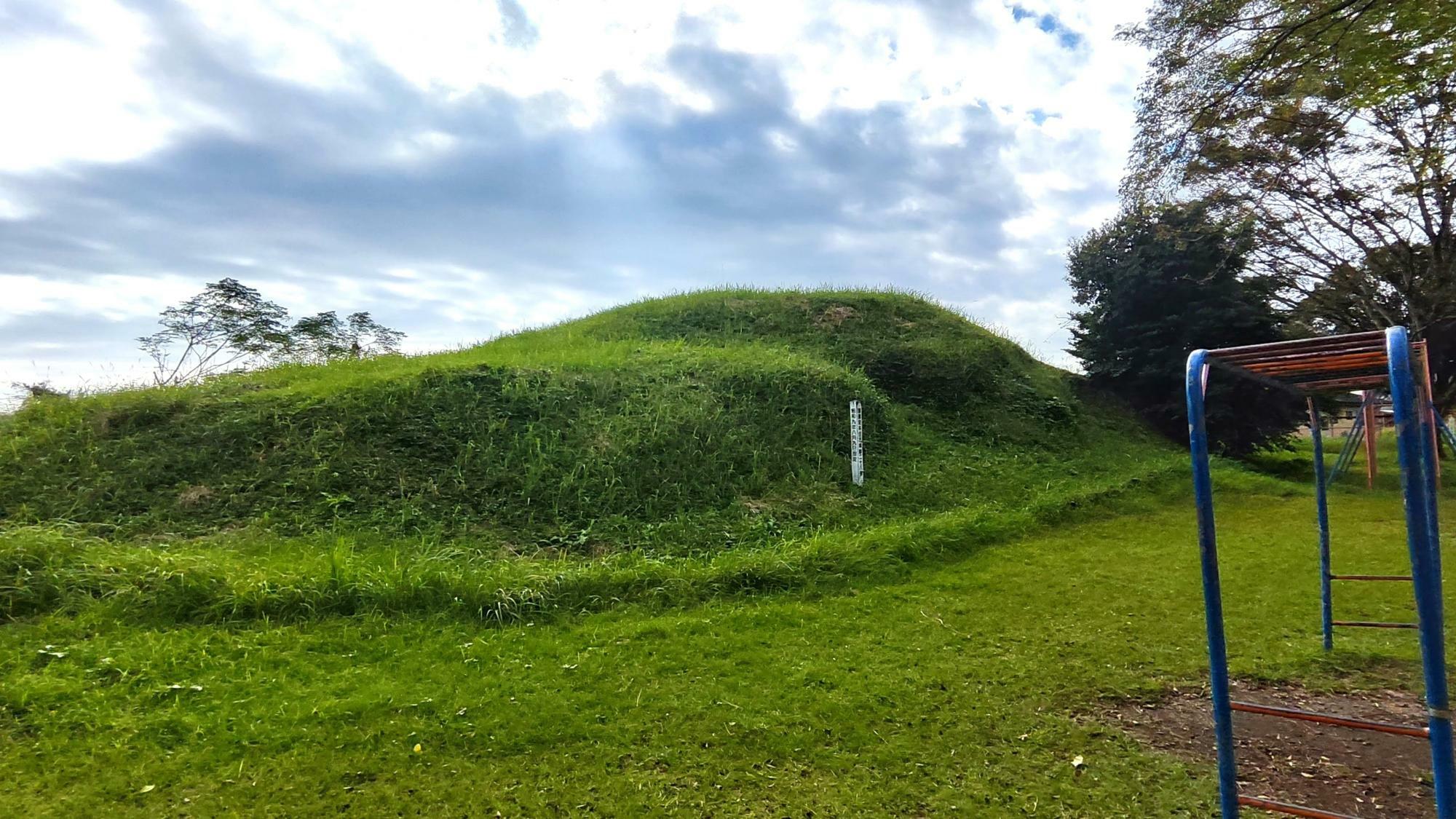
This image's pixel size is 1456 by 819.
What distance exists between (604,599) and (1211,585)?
11.5 feet

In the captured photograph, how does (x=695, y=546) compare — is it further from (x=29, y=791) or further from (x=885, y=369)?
(x=885, y=369)

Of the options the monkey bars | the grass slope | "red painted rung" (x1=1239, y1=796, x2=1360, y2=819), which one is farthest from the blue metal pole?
the grass slope

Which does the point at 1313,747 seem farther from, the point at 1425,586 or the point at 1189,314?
the point at 1189,314

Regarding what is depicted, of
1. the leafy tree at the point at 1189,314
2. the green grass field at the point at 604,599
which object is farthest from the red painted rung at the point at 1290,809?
the leafy tree at the point at 1189,314

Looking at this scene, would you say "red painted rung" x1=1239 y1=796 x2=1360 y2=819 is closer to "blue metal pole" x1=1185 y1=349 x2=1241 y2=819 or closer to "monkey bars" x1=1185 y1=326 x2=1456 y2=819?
"monkey bars" x1=1185 y1=326 x2=1456 y2=819

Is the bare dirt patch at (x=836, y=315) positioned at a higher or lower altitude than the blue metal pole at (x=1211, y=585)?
higher

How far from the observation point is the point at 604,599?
4.78 meters

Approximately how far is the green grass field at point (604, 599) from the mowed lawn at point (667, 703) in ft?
0.06

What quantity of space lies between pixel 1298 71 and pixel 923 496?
180 inches

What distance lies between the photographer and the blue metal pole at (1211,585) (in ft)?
7.43

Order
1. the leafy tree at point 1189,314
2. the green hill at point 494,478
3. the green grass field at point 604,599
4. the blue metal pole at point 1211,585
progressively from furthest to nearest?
1. the leafy tree at point 1189,314
2. the green hill at point 494,478
3. the green grass field at point 604,599
4. the blue metal pole at point 1211,585

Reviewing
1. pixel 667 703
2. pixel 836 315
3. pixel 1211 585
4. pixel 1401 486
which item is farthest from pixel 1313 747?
pixel 836 315

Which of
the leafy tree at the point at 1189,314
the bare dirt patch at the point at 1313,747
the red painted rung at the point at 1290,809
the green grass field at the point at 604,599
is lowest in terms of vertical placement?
the bare dirt patch at the point at 1313,747

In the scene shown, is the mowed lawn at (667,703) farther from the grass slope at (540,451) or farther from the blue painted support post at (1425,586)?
the grass slope at (540,451)
